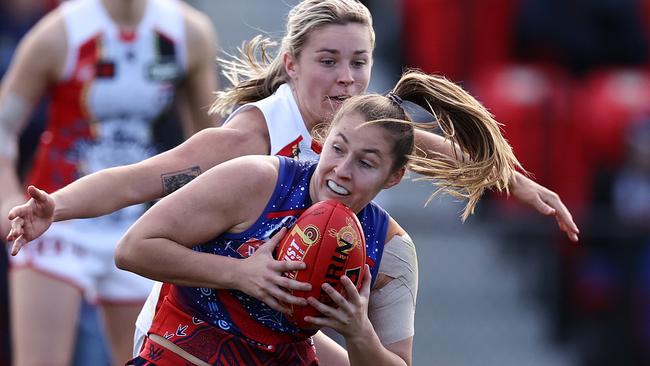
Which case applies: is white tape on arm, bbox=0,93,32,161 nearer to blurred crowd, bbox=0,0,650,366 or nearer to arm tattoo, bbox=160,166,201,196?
blurred crowd, bbox=0,0,650,366

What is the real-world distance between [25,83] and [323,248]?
111 inches

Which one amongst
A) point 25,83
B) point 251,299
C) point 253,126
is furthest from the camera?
point 25,83

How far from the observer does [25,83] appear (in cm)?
628

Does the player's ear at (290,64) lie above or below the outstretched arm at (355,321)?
above

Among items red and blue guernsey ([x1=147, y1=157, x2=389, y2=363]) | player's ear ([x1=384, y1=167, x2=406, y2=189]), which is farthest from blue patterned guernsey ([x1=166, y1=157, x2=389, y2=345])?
player's ear ([x1=384, y1=167, x2=406, y2=189])

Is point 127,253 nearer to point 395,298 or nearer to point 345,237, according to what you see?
point 345,237

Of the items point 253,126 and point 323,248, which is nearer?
point 323,248

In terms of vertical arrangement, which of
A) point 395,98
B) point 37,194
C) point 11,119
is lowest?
point 11,119

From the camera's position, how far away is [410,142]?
4219 millimetres

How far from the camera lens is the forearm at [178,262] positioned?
155 inches

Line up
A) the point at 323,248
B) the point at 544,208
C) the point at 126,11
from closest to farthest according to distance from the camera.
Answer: the point at 323,248 → the point at 544,208 → the point at 126,11

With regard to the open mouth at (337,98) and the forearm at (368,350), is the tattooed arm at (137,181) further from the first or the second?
the forearm at (368,350)

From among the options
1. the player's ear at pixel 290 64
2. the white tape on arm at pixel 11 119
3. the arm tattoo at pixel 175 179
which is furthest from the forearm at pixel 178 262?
the white tape on arm at pixel 11 119

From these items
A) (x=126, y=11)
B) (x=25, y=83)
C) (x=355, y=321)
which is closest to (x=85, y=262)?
(x=25, y=83)
